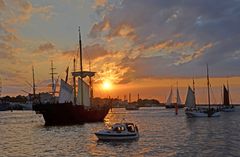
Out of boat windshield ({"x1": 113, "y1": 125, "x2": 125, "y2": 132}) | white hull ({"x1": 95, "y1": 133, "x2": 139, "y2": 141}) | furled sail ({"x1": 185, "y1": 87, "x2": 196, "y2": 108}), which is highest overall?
furled sail ({"x1": 185, "y1": 87, "x2": 196, "y2": 108})

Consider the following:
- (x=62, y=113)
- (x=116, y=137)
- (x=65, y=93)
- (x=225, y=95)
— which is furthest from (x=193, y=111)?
(x=116, y=137)

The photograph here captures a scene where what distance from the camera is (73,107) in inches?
3910

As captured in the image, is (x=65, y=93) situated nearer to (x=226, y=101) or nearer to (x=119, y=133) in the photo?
(x=119, y=133)

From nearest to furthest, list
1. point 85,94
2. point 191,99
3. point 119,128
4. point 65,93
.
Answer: point 119,128 → point 65,93 → point 85,94 → point 191,99

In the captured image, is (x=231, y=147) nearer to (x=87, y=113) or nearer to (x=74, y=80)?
(x=87, y=113)

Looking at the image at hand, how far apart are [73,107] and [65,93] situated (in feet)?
38.5

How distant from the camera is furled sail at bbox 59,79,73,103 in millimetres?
108406

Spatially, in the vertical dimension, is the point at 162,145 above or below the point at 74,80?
below

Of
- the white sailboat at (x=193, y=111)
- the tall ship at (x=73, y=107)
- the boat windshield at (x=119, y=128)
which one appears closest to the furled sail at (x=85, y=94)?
the tall ship at (x=73, y=107)

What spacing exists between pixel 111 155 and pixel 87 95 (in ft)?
244

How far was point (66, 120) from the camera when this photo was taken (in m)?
100

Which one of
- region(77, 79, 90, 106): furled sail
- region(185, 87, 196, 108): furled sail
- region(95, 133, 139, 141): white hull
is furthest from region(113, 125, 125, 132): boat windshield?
region(185, 87, 196, 108): furled sail

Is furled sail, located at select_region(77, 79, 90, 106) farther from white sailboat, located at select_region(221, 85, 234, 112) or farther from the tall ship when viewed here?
white sailboat, located at select_region(221, 85, 234, 112)

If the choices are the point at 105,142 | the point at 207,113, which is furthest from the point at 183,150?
the point at 207,113
